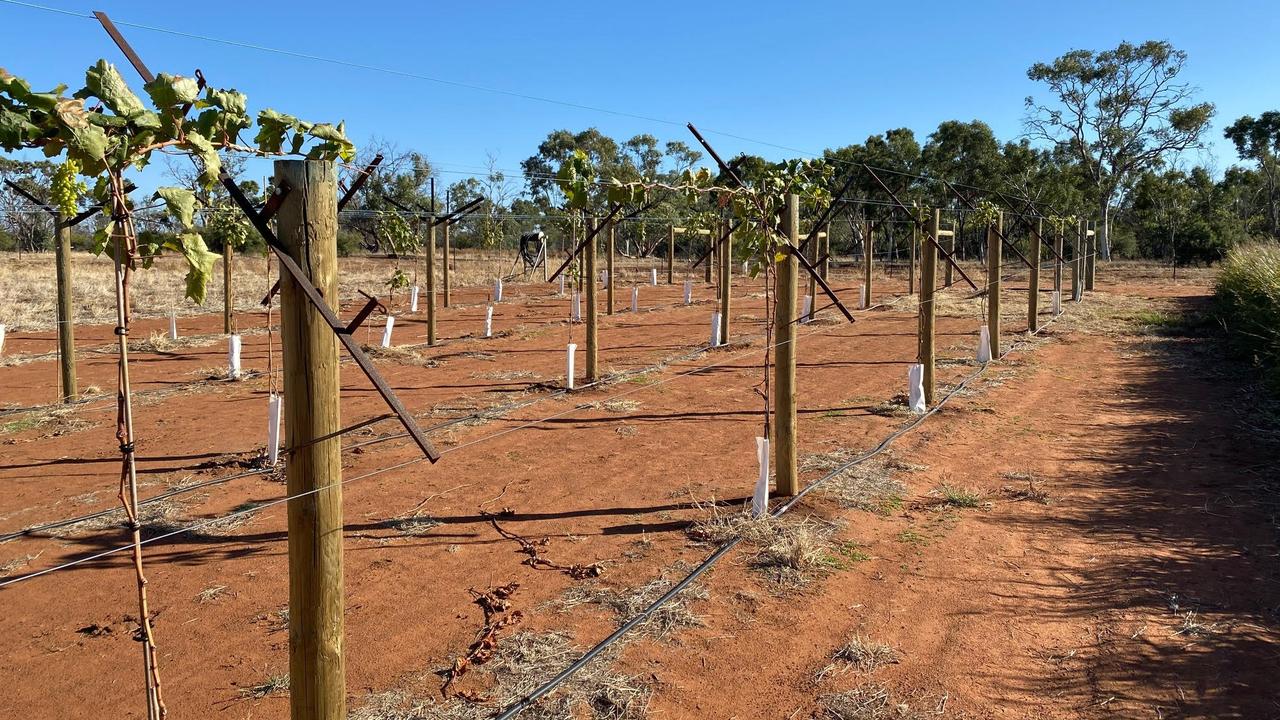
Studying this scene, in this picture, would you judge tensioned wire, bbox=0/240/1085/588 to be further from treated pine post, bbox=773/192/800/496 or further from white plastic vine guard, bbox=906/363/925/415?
white plastic vine guard, bbox=906/363/925/415

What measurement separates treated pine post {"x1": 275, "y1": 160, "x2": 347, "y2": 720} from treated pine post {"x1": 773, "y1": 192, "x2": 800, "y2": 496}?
181 inches

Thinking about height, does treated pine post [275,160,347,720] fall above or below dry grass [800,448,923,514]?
above

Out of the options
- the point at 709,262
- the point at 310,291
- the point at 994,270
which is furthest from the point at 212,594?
the point at 709,262

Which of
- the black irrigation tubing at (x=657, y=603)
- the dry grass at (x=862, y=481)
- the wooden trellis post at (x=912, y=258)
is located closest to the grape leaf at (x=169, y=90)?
the black irrigation tubing at (x=657, y=603)

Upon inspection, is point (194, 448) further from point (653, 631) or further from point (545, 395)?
point (653, 631)

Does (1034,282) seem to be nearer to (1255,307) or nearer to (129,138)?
(1255,307)

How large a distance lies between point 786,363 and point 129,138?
17.9 ft

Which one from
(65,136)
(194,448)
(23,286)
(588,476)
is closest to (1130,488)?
(588,476)

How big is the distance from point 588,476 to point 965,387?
23.7 feet

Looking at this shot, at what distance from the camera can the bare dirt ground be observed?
441 cm

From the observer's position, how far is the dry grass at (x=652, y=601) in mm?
5059

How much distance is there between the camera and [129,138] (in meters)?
2.38

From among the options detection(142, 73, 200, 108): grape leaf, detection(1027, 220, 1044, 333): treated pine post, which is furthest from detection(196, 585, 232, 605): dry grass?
detection(1027, 220, 1044, 333): treated pine post

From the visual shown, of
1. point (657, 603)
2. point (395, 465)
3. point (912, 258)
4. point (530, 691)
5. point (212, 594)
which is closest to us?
point (530, 691)
